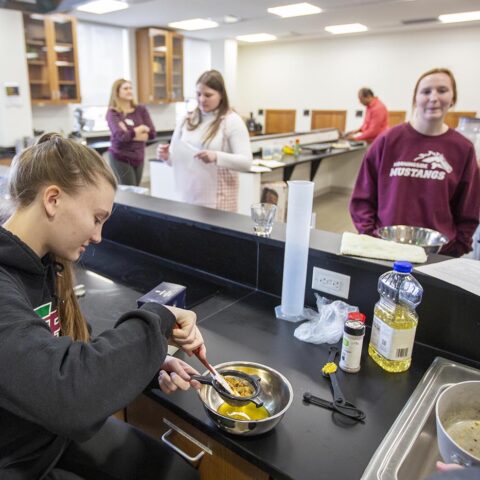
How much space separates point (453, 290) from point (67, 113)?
18.2 ft

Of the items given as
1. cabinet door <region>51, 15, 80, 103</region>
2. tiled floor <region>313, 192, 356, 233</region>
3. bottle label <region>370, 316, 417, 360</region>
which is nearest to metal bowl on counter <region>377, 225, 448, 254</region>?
bottle label <region>370, 316, 417, 360</region>

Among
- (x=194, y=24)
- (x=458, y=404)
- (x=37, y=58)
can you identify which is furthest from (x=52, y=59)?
(x=458, y=404)

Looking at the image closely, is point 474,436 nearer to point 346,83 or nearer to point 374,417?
point 374,417

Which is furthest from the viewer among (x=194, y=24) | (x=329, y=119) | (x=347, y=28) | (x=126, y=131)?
(x=329, y=119)

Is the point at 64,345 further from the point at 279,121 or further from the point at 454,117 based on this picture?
the point at 279,121

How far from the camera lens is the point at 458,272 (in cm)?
105

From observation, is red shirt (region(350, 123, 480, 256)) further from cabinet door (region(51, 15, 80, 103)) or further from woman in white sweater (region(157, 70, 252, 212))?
cabinet door (region(51, 15, 80, 103))

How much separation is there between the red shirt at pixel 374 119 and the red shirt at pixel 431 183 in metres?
4.12

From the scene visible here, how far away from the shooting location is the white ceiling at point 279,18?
178 inches

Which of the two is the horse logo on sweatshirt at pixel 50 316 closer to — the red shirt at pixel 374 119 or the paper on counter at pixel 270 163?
the paper on counter at pixel 270 163

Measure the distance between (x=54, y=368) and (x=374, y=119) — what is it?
569 centimetres

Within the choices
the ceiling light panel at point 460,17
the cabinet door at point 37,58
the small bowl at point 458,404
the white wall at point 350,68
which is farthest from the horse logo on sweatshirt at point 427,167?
the white wall at point 350,68

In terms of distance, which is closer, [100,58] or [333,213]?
[333,213]

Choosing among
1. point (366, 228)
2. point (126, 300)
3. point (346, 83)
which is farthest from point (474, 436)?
point (346, 83)
